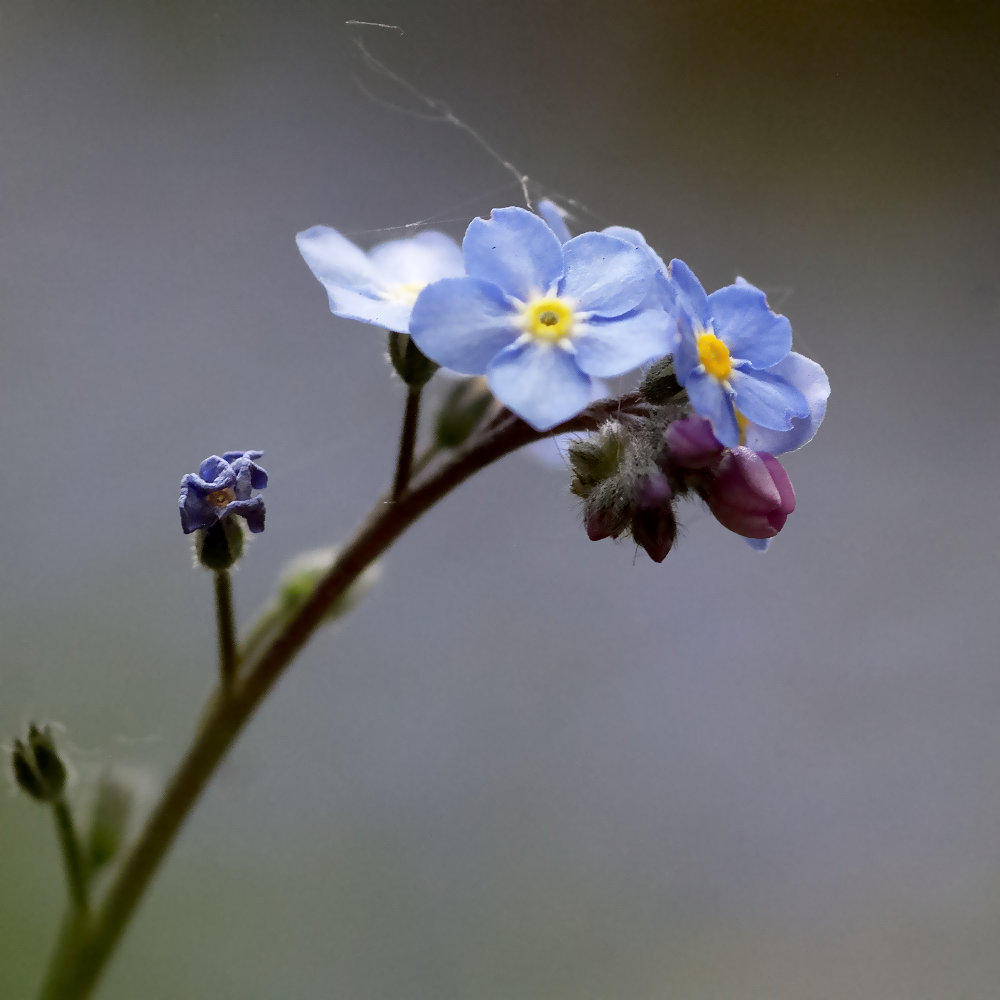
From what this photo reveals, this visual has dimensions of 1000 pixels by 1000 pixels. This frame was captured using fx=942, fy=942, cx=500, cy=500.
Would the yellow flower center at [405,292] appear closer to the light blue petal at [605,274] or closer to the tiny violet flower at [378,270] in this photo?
the tiny violet flower at [378,270]

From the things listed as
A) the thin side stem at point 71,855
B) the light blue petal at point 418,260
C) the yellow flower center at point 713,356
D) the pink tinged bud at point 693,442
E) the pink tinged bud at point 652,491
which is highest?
the light blue petal at point 418,260

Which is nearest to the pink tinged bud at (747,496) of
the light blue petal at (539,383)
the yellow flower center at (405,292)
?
the light blue petal at (539,383)

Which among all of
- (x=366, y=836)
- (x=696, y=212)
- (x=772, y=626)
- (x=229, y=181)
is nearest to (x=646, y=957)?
(x=366, y=836)

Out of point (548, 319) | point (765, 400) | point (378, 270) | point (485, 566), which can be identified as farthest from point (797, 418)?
point (485, 566)

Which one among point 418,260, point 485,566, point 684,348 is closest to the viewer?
point 684,348

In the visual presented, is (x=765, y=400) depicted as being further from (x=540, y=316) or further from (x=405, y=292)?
(x=405, y=292)

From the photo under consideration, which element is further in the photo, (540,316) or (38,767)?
(38,767)
